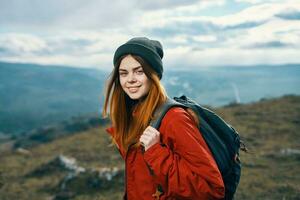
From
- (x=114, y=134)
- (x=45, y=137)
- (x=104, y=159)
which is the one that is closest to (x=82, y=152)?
(x=104, y=159)

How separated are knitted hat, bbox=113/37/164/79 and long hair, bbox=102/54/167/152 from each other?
41mm

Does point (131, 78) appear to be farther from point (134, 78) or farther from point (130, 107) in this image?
point (130, 107)

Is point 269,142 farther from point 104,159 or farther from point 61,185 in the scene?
point 61,185

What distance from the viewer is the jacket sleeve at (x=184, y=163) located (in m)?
3.07

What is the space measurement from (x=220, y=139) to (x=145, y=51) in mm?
902

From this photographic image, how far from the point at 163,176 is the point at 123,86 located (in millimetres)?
941

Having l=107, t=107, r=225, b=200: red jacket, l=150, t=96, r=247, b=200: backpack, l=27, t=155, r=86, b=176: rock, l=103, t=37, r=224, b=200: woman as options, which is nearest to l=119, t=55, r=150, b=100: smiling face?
l=103, t=37, r=224, b=200: woman

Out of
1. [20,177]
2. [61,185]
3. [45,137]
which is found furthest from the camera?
[45,137]

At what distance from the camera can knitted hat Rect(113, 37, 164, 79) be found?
3498 mm

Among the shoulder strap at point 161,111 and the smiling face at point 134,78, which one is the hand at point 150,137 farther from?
the smiling face at point 134,78

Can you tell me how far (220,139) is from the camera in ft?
11.0

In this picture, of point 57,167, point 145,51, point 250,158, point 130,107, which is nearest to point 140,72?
point 145,51

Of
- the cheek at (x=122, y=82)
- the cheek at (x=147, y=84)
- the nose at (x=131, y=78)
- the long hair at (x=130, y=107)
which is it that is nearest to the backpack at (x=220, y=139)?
the long hair at (x=130, y=107)

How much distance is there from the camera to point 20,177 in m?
20.2
